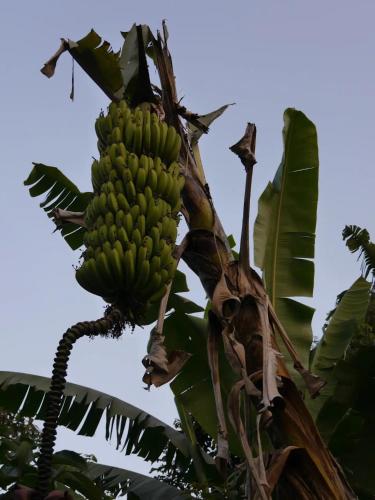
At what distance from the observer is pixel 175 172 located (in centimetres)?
207

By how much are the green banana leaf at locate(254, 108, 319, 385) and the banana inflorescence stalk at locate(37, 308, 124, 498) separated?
6.42 feet

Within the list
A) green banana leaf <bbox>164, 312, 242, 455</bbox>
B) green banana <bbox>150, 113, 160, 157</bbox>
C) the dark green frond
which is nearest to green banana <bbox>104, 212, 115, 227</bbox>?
green banana <bbox>150, 113, 160, 157</bbox>

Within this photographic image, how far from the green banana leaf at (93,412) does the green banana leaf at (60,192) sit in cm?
84

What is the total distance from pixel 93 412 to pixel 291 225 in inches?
52.8

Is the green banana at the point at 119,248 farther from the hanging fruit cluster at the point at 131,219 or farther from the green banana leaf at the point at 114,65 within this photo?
the green banana leaf at the point at 114,65

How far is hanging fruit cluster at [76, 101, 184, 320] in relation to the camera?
1.71m

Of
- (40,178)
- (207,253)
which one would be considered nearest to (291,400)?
(207,253)

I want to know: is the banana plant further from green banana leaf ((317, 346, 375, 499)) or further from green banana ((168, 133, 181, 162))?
green banana ((168, 133, 181, 162))

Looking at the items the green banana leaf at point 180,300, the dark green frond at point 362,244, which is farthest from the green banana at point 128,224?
the dark green frond at point 362,244

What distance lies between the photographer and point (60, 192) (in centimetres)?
373

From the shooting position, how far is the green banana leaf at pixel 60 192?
3.71 metres

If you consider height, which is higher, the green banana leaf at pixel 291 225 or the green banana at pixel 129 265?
the green banana leaf at pixel 291 225

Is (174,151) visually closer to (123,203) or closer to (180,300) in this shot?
(123,203)

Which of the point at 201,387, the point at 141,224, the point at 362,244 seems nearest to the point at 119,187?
the point at 141,224
